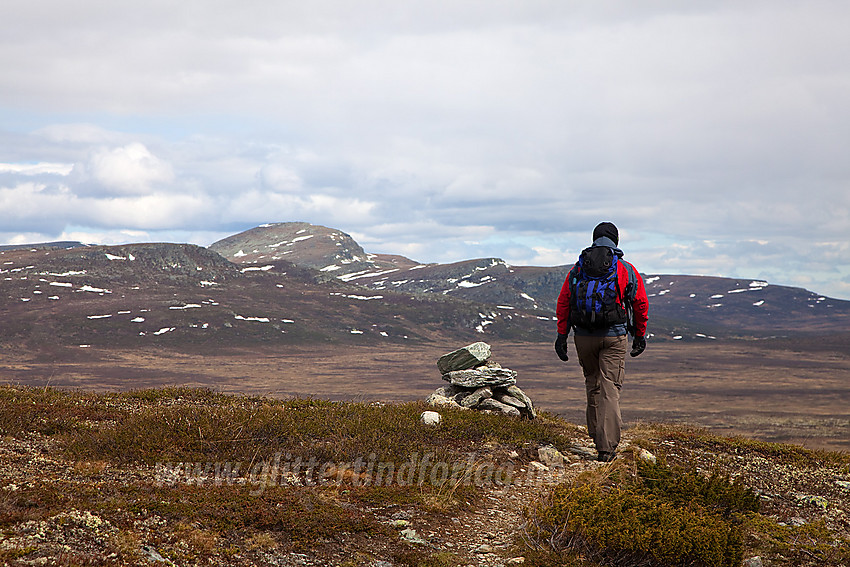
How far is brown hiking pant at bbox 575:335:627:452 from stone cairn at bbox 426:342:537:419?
3613 millimetres

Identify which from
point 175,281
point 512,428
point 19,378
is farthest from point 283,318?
point 512,428

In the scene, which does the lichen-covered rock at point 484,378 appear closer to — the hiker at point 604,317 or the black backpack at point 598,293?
the hiker at point 604,317

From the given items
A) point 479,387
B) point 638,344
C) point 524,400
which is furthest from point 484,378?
point 638,344

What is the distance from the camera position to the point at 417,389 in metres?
91.7

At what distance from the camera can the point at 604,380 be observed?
9.78m

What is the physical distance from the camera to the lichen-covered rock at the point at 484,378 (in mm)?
14365

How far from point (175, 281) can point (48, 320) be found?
4484 cm

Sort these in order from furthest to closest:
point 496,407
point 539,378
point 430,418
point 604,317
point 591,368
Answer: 1. point 539,378
2. point 496,407
3. point 430,418
4. point 591,368
5. point 604,317

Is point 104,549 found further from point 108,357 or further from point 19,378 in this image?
point 108,357

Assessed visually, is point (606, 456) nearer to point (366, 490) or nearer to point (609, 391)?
point (609, 391)

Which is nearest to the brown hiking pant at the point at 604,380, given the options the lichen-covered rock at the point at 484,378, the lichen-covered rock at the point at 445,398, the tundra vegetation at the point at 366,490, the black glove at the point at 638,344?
the black glove at the point at 638,344

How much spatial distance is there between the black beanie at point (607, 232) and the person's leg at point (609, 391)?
59.4 inches

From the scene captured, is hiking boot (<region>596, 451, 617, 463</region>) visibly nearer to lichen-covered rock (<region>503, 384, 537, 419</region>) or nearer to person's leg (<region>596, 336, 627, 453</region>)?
person's leg (<region>596, 336, 627, 453</region>)

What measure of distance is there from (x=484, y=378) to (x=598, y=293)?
18.2ft
